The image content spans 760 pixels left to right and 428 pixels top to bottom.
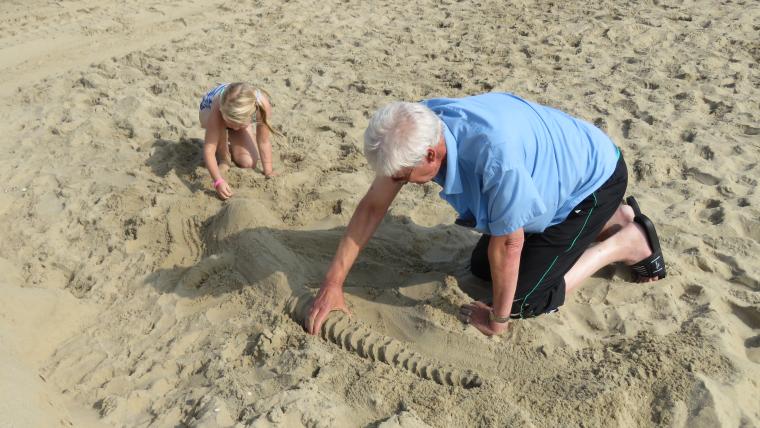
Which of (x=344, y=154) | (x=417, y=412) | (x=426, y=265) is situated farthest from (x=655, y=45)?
(x=417, y=412)

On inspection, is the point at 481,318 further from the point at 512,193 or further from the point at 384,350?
the point at 512,193

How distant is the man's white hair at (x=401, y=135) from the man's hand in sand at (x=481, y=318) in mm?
893

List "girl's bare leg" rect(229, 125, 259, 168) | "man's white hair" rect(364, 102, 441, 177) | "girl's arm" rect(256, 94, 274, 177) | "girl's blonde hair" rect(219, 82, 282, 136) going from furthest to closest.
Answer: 1. "girl's bare leg" rect(229, 125, 259, 168)
2. "girl's arm" rect(256, 94, 274, 177)
3. "girl's blonde hair" rect(219, 82, 282, 136)
4. "man's white hair" rect(364, 102, 441, 177)

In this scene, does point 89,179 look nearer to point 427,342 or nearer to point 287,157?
point 287,157

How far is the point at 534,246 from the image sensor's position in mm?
2754

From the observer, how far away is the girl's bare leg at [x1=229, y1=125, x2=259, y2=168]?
4172 millimetres

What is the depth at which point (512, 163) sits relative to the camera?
7.34 feet

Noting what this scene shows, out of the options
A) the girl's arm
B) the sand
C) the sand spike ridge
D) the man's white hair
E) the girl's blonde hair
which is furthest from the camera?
the girl's arm

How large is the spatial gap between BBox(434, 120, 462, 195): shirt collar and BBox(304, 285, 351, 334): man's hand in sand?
0.79 m

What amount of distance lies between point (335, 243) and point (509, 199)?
1342mm

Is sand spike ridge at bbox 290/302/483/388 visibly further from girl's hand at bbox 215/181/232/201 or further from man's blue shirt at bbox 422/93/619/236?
girl's hand at bbox 215/181/232/201

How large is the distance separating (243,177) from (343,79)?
1.74 metres

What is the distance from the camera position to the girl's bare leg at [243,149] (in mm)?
4172

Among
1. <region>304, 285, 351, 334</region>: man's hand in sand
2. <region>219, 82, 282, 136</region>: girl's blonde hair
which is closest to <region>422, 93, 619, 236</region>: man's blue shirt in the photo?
→ <region>304, 285, 351, 334</region>: man's hand in sand
